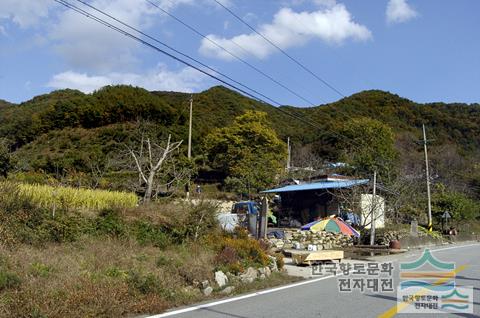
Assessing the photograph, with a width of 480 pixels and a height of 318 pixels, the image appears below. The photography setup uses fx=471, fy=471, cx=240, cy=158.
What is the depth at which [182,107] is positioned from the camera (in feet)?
195

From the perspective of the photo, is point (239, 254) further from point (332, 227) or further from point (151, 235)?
point (332, 227)

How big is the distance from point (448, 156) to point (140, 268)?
201 feet

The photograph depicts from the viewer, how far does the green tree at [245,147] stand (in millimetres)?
46475

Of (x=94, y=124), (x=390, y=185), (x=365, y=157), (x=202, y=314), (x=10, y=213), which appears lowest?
(x=202, y=314)

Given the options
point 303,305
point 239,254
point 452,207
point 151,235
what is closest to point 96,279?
point 303,305

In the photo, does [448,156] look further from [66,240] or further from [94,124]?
[66,240]

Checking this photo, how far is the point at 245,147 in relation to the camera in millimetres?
49531

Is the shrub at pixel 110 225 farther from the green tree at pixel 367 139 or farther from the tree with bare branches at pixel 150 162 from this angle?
the green tree at pixel 367 139

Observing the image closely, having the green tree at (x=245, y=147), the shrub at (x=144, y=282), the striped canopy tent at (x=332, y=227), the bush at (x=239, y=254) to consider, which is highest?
the green tree at (x=245, y=147)

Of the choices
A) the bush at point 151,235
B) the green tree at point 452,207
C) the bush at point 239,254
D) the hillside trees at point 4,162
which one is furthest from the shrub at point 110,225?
the green tree at point 452,207

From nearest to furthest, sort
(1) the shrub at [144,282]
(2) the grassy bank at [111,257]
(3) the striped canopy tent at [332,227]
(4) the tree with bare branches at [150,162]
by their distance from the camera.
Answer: (2) the grassy bank at [111,257] < (1) the shrub at [144,282] < (4) the tree with bare branches at [150,162] < (3) the striped canopy tent at [332,227]

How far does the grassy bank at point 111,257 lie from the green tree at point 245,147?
30.8 m

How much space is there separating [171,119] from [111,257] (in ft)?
145

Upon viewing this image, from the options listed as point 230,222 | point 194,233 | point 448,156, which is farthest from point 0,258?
point 448,156
